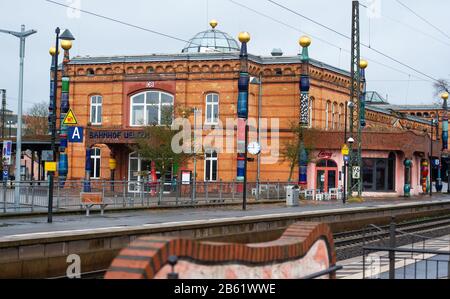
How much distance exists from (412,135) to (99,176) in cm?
2395

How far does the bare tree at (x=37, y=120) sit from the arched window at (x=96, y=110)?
117 feet

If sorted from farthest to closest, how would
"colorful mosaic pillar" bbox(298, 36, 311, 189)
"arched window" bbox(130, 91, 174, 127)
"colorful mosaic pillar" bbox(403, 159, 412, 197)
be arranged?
"colorful mosaic pillar" bbox(403, 159, 412, 197) → "arched window" bbox(130, 91, 174, 127) → "colorful mosaic pillar" bbox(298, 36, 311, 189)

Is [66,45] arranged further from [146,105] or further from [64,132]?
[146,105]

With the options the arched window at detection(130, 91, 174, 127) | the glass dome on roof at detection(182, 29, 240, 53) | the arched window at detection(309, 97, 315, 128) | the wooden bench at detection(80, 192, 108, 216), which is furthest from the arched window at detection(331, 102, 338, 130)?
the wooden bench at detection(80, 192, 108, 216)

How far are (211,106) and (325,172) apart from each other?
9854 millimetres

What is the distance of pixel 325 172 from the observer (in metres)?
54.3

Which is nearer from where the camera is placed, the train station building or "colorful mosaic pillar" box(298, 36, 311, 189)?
"colorful mosaic pillar" box(298, 36, 311, 189)

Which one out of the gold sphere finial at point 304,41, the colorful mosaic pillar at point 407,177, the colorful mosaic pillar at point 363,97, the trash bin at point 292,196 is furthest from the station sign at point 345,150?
the colorful mosaic pillar at point 363,97

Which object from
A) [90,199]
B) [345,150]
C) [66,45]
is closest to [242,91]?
[345,150]

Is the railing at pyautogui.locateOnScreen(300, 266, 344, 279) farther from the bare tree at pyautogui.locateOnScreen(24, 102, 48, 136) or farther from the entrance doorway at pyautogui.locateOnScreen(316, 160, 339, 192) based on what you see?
the bare tree at pyautogui.locateOnScreen(24, 102, 48, 136)

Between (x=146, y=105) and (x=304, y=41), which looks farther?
(x=146, y=105)

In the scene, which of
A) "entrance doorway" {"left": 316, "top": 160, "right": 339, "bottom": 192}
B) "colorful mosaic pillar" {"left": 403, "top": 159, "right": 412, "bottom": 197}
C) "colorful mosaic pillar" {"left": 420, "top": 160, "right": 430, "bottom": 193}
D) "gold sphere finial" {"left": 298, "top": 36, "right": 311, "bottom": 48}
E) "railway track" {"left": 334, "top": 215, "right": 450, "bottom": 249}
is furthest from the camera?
"colorful mosaic pillar" {"left": 420, "top": 160, "right": 430, "bottom": 193}

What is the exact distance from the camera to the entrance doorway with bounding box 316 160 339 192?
54.2 meters

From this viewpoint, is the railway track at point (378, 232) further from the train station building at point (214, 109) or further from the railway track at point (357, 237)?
the train station building at point (214, 109)
